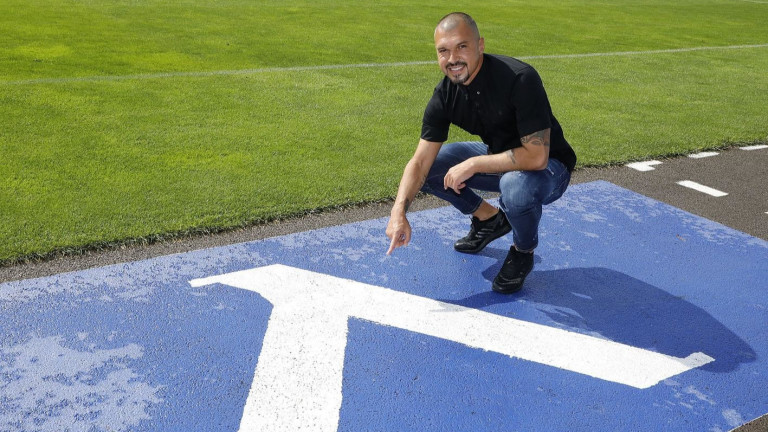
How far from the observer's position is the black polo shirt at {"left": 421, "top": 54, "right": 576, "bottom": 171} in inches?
132

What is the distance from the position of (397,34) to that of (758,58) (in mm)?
6046

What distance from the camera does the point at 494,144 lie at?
3.68m

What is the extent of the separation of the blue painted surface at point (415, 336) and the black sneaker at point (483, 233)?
7 cm

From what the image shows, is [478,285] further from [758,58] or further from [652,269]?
[758,58]

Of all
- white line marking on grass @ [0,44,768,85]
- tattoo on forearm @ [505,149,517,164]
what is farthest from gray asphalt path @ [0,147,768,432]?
white line marking on grass @ [0,44,768,85]

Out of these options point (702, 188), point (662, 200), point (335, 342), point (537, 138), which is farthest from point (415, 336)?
point (702, 188)

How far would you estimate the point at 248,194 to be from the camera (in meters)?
4.67

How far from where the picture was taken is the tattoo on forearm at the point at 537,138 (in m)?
3.38

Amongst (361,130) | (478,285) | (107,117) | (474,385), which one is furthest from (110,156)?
(474,385)

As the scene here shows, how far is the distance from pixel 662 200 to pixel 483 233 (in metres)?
1.79

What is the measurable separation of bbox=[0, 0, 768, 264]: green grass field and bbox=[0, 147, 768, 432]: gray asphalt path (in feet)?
0.39

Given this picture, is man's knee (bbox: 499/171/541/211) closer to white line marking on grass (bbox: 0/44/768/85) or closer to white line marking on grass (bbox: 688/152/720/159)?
white line marking on grass (bbox: 688/152/720/159)

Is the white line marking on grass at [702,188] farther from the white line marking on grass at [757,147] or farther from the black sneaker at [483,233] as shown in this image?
the black sneaker at [483,233]

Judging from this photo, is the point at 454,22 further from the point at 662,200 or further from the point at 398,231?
the point at 662,200
